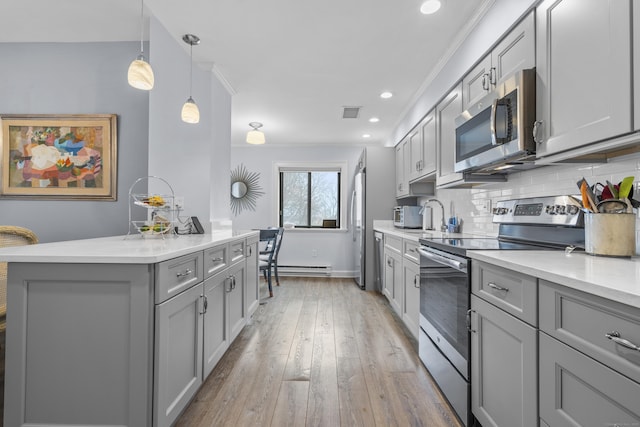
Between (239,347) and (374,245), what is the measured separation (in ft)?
8.37

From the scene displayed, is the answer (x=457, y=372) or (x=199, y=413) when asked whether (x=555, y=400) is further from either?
(x=199, y=413)

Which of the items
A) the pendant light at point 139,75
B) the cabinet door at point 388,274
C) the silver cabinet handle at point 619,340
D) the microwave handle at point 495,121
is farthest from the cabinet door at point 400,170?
the silver cabinet handle at point 619,340

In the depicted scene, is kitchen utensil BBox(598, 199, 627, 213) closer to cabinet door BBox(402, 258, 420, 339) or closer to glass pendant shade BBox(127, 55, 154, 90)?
cabinet door BBox(402, 258, 420, 339)

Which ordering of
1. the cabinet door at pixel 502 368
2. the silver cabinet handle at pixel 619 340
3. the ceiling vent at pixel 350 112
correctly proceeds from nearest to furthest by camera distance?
the silver cabinet handle at pixel 619 340
the cabinet door at pixel 502 368
the ceiling vent at pixel 350 112

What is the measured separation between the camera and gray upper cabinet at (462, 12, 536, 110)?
62.6 inches

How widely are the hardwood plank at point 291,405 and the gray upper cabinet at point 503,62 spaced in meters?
2.10

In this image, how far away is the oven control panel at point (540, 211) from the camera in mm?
1565

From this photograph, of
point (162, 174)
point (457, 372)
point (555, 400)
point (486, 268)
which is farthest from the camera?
point (162, 174)

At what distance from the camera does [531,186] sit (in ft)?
6.61

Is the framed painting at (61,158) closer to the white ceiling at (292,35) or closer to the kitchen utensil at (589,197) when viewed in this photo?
the white ceiling at (292,35)

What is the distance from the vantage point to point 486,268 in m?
1.41

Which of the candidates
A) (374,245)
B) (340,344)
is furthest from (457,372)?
(374,245)

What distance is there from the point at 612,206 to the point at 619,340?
0.72m

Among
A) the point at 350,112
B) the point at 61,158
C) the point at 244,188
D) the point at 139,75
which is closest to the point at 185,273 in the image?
the point at 139,75
